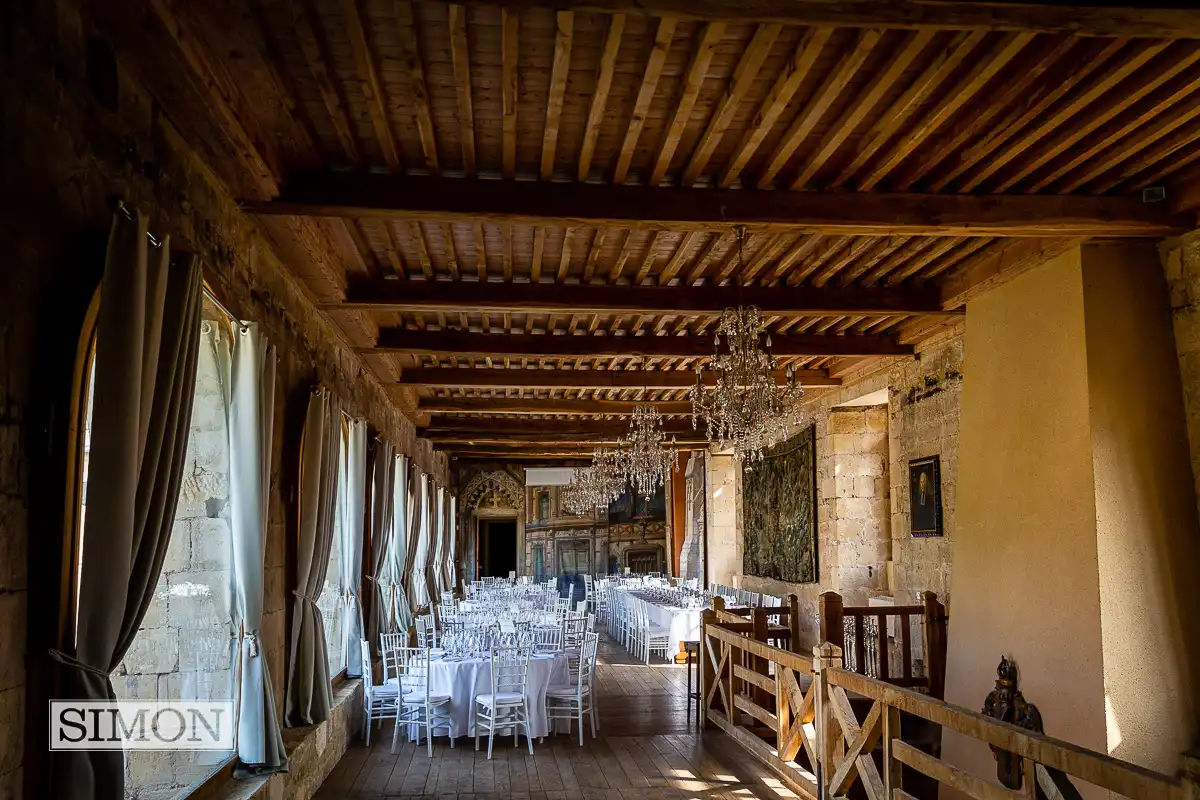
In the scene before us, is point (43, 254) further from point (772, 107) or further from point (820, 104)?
point (820, 104)

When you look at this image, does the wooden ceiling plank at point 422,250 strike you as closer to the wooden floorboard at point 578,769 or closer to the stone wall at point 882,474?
the wooden floorboard at point 578,769

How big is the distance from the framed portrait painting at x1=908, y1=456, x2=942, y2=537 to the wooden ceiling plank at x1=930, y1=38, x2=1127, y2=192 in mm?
4261

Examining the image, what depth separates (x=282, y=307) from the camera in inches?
226

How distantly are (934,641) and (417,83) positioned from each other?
6.43m

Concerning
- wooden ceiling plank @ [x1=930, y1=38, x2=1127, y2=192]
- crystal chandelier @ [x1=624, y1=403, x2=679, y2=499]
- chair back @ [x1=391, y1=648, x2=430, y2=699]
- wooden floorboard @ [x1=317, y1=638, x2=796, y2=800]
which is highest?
wooden ceiling plank @ [x1=930, y1=38, x2=1127, y2=192]

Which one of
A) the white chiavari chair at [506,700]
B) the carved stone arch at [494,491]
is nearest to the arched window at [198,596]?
the white chiavari chair at [506,700]

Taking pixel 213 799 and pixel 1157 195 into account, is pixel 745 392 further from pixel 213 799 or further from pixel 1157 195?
pixel 213 799

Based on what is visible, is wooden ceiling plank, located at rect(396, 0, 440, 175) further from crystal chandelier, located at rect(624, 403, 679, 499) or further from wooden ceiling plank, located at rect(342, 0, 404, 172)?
crystal chandelier, located at rect(624, 403, 679, 499)

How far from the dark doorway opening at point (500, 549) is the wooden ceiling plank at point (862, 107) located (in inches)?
910

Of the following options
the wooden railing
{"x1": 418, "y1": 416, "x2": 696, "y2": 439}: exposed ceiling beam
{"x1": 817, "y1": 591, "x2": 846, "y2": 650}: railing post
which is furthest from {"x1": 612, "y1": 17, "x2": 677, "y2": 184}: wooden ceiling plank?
{"x1": 418, "y1": 416, "x2": 696, "y2": 439}: exposed ceiling beam

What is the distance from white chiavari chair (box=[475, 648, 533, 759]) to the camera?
7230mm

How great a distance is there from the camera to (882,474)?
1099cm

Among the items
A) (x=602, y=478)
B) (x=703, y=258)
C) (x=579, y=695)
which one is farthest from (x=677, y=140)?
(x=602, y=478)

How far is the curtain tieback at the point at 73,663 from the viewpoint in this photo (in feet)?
8.94
